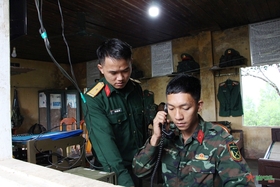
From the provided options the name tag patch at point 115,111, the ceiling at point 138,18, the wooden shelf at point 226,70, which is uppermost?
the ceiling at point 138,18

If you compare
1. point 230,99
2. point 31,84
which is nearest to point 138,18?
point 230,99

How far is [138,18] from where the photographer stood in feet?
15.1

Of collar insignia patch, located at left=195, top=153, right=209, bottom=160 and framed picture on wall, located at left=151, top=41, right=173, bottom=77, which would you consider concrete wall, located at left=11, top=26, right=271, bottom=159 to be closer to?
framed picture on wall, located at left=151, top=41, right=173, bottom=77

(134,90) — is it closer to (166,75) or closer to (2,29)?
(2,29)

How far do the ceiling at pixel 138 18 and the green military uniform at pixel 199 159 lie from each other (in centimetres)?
310

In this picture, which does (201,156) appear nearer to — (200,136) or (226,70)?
(200,136)

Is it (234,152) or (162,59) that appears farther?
(162,59)

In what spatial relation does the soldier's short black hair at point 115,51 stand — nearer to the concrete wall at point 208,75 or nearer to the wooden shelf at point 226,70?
the wooden shelf at point 226,70

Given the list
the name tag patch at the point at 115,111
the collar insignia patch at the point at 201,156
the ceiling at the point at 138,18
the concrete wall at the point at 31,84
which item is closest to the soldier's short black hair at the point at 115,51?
the name tag patch at the point at 115,111

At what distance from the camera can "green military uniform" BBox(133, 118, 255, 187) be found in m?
1.12

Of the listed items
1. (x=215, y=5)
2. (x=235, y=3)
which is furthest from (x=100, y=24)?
(x=235, y=3)

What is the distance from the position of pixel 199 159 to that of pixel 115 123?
58cm

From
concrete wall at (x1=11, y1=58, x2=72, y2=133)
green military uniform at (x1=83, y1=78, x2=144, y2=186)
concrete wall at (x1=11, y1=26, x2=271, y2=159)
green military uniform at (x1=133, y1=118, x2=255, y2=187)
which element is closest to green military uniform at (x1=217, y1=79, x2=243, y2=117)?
concrete wall at (x1=11, y1=26, x2=271, y2=159)

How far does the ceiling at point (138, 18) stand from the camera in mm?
3957
